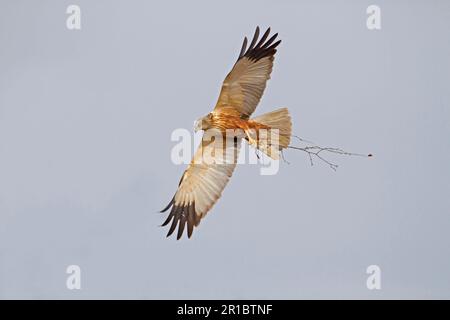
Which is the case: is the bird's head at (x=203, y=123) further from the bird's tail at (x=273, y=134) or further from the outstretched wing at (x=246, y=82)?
the bird's tail at (x=273, y=134)

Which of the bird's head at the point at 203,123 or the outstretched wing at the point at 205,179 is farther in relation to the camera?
the outstretched wing at the point at 205,179

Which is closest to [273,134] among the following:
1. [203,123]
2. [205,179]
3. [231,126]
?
[231,126]

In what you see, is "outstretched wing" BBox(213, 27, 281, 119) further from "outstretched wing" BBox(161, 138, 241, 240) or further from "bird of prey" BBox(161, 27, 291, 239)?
"outstretched wing" BBox(161, 138, 241, 240)

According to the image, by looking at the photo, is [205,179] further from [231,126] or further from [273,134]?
[273,134]

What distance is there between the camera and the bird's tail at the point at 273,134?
31.8ft

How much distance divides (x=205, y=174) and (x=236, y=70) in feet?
3.91

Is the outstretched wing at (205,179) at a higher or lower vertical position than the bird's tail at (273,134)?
lower

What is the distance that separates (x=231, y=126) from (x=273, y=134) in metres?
0.49

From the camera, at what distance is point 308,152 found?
27.7ft

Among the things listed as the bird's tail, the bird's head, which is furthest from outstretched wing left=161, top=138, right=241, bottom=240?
the bird's tail

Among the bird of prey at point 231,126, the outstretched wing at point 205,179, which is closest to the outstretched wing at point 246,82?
the bird of prey at point 231,126

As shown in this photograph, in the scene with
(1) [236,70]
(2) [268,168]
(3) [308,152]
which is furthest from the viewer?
(1) [236,70]
